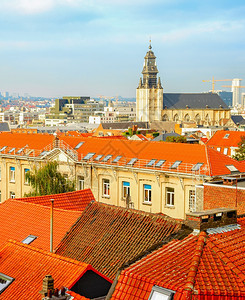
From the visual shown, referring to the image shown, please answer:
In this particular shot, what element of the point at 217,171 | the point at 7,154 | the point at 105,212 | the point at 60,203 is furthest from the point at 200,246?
the point at 7,154

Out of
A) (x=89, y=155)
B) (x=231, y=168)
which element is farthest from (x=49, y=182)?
(x=231, y=168)

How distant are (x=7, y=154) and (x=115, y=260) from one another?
4045 cm

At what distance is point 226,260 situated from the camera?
41.9 ft

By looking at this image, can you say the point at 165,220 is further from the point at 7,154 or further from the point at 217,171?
the point at 7,154

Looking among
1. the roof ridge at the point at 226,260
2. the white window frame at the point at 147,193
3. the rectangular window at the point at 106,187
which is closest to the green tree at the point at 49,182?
the rectangular window at the point at 106,187

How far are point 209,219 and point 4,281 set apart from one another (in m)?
5.83

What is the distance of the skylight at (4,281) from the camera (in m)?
15.5

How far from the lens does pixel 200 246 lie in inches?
519

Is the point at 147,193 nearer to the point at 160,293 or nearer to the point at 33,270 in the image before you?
the point at 33,270

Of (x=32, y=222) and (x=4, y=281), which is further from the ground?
(x=4, y=281)

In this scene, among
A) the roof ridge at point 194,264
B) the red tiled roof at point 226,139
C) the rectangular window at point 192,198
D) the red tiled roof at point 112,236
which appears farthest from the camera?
the red tiled roof at point 226,139

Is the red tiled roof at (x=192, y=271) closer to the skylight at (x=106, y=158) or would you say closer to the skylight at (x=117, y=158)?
the skylight at (x=117, y=158)

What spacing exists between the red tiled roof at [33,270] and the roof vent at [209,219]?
116 inches

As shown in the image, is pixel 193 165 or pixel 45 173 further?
pixel 45 173
